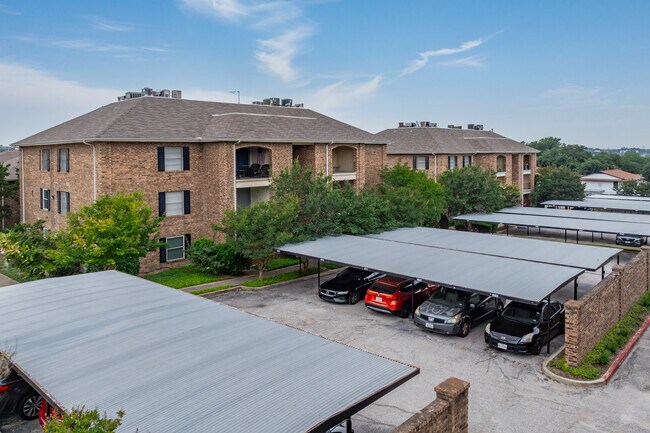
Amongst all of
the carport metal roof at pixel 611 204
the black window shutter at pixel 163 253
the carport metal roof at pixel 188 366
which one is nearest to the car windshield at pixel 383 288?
the carport metal roof at pixel 188 366

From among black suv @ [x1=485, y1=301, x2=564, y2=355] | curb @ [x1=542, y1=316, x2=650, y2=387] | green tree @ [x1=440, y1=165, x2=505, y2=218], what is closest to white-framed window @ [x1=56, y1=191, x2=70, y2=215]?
black suv @ [x1=485, y1=301, x2=564, y2=355]

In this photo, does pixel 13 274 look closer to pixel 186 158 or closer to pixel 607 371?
pixel 186 158

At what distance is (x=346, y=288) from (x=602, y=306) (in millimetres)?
9722

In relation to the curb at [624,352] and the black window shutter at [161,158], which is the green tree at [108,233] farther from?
the curb at [624,352]

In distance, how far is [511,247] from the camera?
77.1ft

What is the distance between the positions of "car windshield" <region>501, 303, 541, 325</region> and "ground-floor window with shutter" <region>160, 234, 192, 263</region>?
18.8 meters

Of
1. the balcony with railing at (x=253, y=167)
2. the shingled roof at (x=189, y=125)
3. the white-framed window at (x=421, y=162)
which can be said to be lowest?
the balcony with railing at (x=253, y=167)

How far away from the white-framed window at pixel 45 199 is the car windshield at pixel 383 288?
950 inches

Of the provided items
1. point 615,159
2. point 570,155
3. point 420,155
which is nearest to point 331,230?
point 420,155

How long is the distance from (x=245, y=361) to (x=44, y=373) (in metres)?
3.71

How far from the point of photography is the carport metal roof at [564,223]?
1222 inches

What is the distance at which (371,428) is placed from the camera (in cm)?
1111

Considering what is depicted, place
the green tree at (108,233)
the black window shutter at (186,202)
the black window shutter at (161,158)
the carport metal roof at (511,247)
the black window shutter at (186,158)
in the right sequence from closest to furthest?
the carport metal roof at (511,247)
the green tree at (108,233)
the black window shutter at (161,158)
the black window shutter at (186,158)
the black window shutter at (186,202)

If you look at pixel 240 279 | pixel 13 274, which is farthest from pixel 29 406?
pixel 13 274
